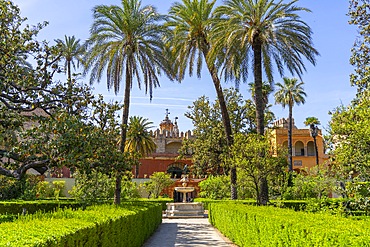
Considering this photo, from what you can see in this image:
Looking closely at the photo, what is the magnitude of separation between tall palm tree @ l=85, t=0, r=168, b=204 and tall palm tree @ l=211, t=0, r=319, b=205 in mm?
2933

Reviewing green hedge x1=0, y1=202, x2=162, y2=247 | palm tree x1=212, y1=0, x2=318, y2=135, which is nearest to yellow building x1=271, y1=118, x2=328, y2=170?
palm tree x1=212, y1=0, x2=318, y2=135

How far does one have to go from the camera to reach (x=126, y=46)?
17.4 m

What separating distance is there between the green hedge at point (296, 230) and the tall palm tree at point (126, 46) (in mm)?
8712

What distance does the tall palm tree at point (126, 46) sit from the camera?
1747 cm

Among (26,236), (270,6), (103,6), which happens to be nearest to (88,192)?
(103,6)

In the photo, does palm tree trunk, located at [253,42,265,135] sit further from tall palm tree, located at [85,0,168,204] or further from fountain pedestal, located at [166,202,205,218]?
fountain pedestal, located at [166,202,205,218]

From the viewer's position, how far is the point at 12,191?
2753 cm

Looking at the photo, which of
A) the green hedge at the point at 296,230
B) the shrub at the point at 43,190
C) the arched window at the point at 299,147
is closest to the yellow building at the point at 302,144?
the arched window at the point at 299,147

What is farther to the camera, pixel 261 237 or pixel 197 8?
pixel 197 8

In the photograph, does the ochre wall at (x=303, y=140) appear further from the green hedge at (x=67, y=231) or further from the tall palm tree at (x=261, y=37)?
the green hedge at (x=67, y=231)

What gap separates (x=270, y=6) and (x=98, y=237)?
12759 millimetres

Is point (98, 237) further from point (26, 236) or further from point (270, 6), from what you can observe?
point (270, 6)

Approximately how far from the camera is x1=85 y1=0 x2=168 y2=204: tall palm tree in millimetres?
17469

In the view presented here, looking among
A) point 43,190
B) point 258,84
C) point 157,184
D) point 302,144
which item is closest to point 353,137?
point 258,84
